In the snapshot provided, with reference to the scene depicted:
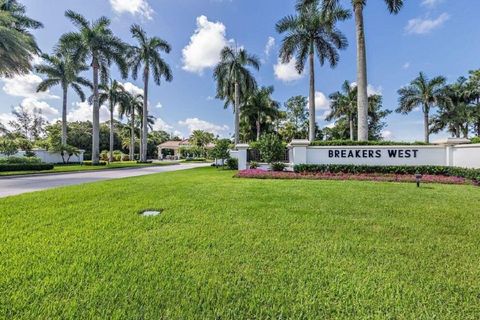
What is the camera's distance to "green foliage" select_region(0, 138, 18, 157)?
2117 cm

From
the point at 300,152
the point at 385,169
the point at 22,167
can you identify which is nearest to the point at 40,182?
the point at 22,167

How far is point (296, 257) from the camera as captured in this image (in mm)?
A: 3189

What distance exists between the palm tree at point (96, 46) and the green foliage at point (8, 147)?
653 cm

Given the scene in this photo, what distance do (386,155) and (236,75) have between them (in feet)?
57.0

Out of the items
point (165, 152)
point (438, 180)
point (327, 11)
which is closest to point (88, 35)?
point (327, 11)

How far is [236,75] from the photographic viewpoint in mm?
25250

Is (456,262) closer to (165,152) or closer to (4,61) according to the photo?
(4,61)

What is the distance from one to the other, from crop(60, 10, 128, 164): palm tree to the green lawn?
2152 centimetres

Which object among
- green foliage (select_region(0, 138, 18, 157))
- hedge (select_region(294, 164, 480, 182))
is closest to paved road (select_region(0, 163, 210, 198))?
hedge (select_region(294, 164, 480, 182))

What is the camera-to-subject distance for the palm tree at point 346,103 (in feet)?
114

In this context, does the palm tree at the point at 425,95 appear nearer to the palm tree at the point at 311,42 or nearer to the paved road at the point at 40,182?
the palm tree at the point at 311,42

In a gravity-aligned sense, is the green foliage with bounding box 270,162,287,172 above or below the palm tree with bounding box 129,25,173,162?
below

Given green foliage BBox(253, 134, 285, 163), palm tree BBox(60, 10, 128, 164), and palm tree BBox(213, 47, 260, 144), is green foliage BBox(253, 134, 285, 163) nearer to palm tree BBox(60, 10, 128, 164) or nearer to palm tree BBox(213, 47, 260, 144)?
palm tree BBox(213, 47, 260, 144)

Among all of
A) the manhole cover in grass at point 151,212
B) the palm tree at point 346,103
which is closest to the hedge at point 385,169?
the manhole cover in grass at point 151,212
